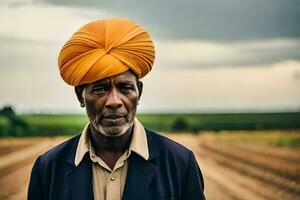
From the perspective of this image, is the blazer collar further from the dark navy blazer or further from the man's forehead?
the man's forehead

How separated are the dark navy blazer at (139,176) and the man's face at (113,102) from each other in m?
0.11

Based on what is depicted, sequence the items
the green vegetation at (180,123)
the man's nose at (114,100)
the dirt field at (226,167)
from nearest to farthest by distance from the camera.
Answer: the man's nose at (114,100) → the green vegetation at (180,123) → the dirt field at (226,167)

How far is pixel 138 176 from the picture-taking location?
1682mm

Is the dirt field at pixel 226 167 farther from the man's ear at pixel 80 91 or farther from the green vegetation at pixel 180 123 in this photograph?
the man's ear at pixel 80 91

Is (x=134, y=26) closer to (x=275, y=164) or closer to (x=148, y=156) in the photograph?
(x=148, y=156)

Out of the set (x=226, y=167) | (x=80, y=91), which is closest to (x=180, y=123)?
(x=226, y=167)

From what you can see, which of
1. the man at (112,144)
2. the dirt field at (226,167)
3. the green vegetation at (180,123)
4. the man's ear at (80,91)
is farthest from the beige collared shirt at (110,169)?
the dirt field at (226,167)

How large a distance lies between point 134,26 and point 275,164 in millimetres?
4449

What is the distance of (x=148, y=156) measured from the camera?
5.64ft

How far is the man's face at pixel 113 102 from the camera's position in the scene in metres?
1.64

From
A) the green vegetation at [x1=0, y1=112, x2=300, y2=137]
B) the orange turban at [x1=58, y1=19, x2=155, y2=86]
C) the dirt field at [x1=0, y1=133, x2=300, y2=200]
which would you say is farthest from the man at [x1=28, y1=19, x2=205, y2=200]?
the dirt field at [x1=0, y1=133, x2=300, y2=200]

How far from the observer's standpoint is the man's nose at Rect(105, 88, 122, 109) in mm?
1634

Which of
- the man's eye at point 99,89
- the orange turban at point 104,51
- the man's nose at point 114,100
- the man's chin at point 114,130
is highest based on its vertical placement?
the orange turban at point 104,51

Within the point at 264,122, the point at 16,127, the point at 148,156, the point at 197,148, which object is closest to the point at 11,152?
the point at 16,127
